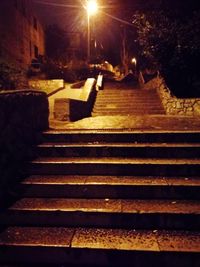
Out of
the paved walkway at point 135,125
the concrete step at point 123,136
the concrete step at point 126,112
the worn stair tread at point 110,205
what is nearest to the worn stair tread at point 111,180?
the worn stair tread at point 110,205

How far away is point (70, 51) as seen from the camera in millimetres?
38031

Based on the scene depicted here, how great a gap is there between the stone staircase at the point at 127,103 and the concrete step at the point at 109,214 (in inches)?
299

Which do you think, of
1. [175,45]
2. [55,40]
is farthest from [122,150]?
[55,40]

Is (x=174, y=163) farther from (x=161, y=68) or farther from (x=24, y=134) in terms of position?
(x=161, y=68)

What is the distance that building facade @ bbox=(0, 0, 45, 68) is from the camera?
21000 millimetres

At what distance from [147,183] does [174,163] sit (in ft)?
2.43

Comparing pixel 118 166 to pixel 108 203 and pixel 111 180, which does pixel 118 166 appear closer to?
pixel 111 180

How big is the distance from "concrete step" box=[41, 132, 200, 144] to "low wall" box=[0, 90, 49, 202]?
1.65 feet

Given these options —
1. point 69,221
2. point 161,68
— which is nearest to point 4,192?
point 69,221

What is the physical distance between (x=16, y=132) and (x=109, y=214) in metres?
2.33

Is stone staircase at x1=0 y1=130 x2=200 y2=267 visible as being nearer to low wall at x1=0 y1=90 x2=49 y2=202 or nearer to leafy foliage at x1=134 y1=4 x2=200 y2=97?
low wall at x1=0 y1=90 x2=49 y2=202

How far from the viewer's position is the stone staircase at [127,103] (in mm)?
11609

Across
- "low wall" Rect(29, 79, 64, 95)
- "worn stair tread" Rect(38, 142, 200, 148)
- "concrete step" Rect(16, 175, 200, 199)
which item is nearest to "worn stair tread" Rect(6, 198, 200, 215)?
"concrete step" Rect(16, 175, 200, 199)

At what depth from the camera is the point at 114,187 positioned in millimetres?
4258
